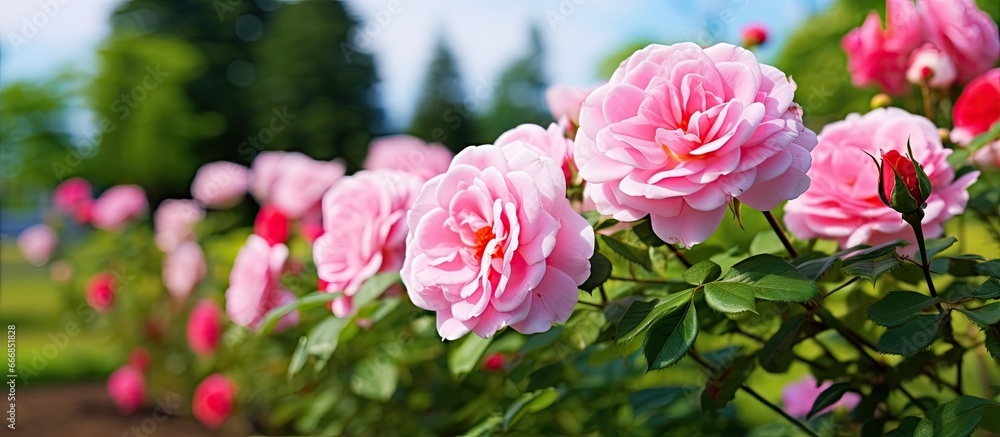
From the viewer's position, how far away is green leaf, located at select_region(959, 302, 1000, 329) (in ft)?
1.77

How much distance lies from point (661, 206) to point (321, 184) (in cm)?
112

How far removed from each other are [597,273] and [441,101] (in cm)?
1630

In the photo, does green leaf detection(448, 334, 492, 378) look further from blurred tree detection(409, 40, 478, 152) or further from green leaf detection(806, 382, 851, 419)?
blurred tree detection(409, 40, 478, 152)

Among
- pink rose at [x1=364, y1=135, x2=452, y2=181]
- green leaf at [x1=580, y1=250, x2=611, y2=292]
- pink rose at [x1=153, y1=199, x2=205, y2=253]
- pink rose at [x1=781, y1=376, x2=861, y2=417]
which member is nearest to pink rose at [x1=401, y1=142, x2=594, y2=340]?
green leaf at [x1=580, y1=250, x2=611, y2=292]

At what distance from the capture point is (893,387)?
2.57ft

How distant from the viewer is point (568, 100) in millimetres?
859

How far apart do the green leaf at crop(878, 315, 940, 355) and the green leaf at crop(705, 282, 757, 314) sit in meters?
0.10

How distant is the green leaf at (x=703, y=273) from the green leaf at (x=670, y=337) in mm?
28

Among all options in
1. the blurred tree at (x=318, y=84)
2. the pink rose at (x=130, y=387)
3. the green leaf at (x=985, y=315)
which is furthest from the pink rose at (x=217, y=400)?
the blurred tree at (x=318, y=84)

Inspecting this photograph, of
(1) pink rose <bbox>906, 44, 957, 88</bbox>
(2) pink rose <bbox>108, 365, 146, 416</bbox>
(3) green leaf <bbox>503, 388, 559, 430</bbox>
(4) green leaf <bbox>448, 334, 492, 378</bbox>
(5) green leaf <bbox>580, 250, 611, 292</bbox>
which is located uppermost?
(5) green leaf <bbox>580, 250, 611, 292</bbox>

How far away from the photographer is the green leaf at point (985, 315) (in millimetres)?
540

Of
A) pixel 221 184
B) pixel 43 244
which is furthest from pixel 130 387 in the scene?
pixel 43 244

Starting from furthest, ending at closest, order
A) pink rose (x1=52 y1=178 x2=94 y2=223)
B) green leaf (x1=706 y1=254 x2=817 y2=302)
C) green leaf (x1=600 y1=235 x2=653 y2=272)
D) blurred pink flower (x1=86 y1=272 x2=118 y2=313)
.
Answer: pink rose (x1=52 y1=178 x2=94 y2=223) < blurred pink flower (x1=86 y1=272 x2=118 y2=313) < green leaf (x1=600 y1=235 x2=653 y2=272) < green leaf (x1=706 y1=254 x2=817 y2=302)

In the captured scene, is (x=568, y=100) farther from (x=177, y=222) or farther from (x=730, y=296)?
(x=177, y=222)
